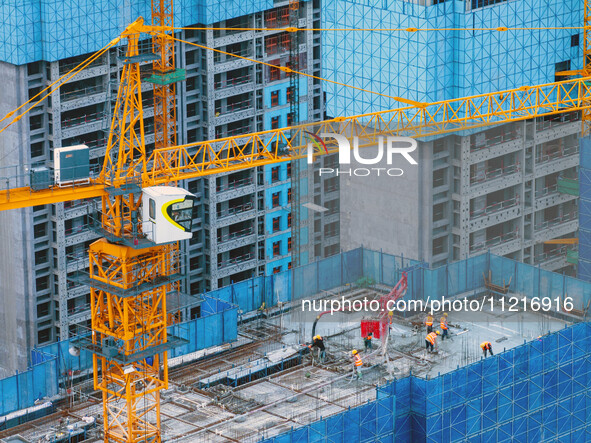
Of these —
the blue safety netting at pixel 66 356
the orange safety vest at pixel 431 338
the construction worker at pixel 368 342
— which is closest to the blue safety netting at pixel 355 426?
the orange safety vest at pixel 431 338

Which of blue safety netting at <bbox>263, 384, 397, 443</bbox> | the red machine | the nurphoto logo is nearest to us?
blue safety netting at <bbox>263, 384, 397, 443</bbox>

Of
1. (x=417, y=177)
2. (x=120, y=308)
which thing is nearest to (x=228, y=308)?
(x=120, y=308)

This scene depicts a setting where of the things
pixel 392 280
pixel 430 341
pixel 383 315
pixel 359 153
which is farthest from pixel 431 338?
pixel 359 153

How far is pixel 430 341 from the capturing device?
579 ft

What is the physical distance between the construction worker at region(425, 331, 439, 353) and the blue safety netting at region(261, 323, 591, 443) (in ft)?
22.5

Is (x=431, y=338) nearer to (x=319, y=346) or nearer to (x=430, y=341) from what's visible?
(x=430, y=341)

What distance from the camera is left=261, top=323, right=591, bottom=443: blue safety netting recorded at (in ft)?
534

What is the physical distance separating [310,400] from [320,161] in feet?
117

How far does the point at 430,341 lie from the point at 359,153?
2836cm

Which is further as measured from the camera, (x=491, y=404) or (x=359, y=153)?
(x=359, y=153)

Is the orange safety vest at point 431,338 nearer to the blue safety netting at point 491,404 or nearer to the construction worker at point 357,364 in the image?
the blue safety netting at point 491,404

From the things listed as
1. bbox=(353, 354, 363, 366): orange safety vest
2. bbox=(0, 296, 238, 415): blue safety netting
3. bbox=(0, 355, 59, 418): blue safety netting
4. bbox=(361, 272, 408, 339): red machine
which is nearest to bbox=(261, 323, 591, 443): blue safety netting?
bbox=(353, 354, 363, 366): orange safety vest

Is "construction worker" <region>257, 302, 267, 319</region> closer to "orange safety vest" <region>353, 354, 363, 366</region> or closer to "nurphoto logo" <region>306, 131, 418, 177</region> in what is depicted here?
"nurphoto logo" <region>306, 131, 418, 177</region>

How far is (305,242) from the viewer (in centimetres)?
19412
